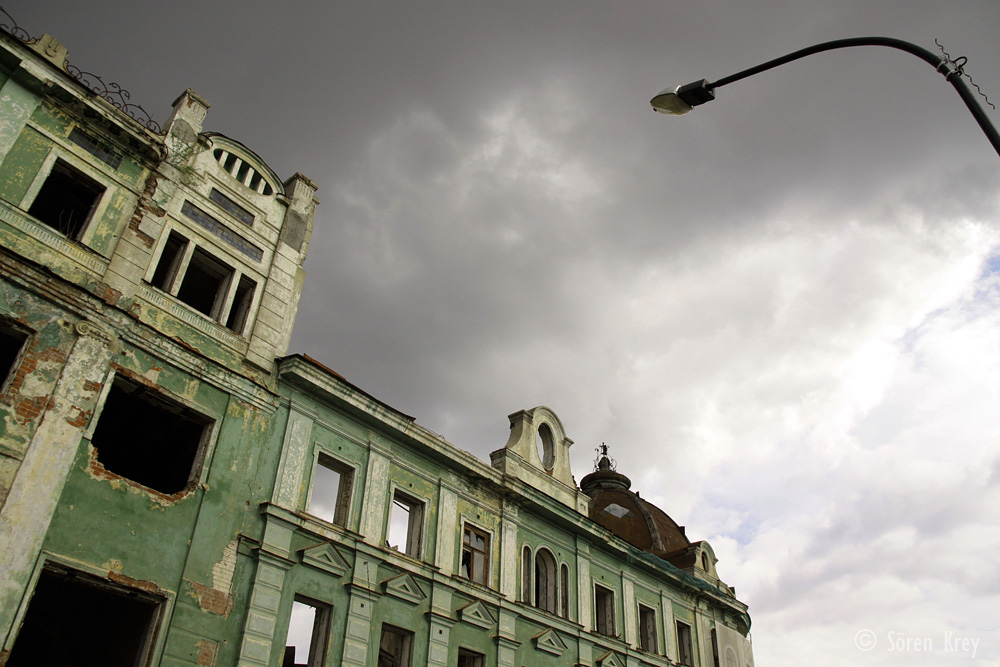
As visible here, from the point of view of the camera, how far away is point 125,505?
1213 cm

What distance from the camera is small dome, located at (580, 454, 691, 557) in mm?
31172

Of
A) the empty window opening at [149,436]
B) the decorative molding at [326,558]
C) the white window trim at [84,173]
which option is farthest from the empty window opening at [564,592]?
the white window trim at [84,173]

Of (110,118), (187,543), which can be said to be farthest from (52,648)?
(110,118)

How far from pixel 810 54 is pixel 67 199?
1325cm

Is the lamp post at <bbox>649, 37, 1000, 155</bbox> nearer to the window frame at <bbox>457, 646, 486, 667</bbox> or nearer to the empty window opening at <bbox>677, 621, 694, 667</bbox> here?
the window frame at <bbox>457, 646, 486, 667</bbox>

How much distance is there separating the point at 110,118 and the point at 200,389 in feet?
18.3

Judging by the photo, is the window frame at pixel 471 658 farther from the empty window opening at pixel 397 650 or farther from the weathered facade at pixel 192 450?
the empty window opening at pixel 397 650

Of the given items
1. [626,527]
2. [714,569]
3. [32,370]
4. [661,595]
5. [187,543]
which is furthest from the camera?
Answer: [626,527]

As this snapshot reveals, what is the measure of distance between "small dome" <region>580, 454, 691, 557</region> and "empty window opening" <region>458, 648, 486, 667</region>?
43.9 feet

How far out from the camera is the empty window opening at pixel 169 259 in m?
14.7

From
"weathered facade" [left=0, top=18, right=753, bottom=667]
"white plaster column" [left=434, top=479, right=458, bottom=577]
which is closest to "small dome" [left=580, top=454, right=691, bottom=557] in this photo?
"weathered facade" [left=0, top=18, right=753, bottom=667]

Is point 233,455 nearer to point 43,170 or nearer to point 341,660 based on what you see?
point 341,660

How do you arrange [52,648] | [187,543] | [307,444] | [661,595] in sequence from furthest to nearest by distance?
[661,595], [307,444], [52,648], [187,543]

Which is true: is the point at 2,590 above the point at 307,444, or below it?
below
